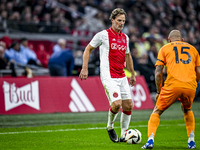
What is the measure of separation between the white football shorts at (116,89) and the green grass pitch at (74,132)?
90cm

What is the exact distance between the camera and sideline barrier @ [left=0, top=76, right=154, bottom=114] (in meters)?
11.5

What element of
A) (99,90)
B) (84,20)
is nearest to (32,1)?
(84,20)

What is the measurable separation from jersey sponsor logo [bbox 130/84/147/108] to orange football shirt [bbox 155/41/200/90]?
7877 mm

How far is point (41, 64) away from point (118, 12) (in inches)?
429

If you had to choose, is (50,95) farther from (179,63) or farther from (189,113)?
(179,63)

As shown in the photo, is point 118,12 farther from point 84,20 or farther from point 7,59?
point 84,20

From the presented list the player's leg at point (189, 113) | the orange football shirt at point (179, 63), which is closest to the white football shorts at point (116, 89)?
the orange football shirt at point (179, 63)

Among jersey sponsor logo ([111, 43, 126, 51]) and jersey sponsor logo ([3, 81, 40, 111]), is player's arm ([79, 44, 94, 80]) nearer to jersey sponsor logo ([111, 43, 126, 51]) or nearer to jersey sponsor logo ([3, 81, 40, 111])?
jersey sponsor logo ([111, 43, 126, 51])

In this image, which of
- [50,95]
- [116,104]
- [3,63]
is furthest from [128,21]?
[116,104]

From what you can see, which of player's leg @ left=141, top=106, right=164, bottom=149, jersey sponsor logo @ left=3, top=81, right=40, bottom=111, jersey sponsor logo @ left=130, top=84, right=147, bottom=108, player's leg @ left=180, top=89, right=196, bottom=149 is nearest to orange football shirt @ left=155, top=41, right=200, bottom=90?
player's leg @ left=180, top=89, right=196, bottom=149

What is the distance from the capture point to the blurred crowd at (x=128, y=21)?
17.6 meters

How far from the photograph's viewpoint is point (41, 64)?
1714 cm

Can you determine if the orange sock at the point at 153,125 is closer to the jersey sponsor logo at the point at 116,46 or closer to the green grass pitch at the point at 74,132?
the green grass pitch at the point at 74,132

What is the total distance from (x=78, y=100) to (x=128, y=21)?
507 inches
